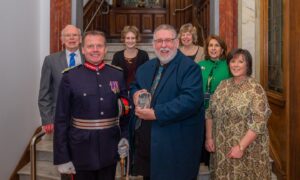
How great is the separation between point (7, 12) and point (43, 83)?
1.00 meters

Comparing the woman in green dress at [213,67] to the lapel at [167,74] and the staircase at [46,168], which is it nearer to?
the staircase at [46,168]

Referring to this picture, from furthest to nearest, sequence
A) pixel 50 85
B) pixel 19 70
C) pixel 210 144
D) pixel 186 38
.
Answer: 1. pixel 19 70
2. pixel 186 38
3. pixel 50 85
4. pixel 210 144

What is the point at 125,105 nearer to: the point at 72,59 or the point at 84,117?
the point at 84,117

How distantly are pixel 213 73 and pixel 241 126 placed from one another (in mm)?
693

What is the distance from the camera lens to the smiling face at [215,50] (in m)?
3.24

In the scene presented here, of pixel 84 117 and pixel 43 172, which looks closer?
pixel 84 117

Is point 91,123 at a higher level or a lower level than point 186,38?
lower

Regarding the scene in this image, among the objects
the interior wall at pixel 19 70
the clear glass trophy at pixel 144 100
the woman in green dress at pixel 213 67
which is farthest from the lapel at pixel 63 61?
the woman in green dress at pixel 213 67

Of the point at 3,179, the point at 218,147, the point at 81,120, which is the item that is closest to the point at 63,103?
the point at 81,120

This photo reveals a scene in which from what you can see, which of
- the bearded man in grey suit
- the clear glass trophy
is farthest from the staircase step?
the clear glass trophy

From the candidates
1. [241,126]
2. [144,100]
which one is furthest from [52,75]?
[241,126]

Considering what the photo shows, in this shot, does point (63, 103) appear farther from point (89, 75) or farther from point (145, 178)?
point (145, 178)

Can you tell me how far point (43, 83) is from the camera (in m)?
3.07

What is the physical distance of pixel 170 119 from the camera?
7.25 feet
